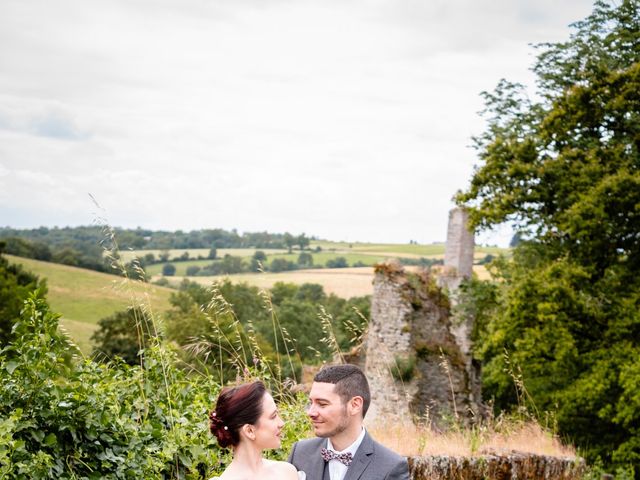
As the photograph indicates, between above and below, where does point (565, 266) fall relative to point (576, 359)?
above

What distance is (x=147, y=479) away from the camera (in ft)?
15.1

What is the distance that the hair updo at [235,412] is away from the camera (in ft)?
12.0

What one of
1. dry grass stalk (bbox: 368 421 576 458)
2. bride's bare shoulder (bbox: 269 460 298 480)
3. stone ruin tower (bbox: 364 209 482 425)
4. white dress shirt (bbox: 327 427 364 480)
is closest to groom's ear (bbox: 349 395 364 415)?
white dress shirt (bbox: 327 427 364 480)

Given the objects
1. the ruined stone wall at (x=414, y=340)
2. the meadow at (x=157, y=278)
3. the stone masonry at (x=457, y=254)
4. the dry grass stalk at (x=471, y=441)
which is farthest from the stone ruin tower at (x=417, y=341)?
the meadow at (x=157, y=278)

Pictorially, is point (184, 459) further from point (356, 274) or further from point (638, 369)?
point (356, 274)

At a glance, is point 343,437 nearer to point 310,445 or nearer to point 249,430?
point 310,445

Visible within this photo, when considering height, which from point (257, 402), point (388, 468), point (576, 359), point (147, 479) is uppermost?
point (257, 402)

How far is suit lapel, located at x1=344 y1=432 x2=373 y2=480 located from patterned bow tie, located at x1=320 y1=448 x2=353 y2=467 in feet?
0.08

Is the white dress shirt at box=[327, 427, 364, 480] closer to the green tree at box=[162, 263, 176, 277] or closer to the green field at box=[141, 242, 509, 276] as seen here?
the green field at box=[141, 242, 509, 276]

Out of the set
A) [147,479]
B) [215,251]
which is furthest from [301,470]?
[215,251]

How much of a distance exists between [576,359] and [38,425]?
52.1ft

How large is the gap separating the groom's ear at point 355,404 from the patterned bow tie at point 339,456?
24 centimetres

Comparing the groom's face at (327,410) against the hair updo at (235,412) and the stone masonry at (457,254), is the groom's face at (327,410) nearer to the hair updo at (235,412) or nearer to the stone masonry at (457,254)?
the hair updo at (235,412)

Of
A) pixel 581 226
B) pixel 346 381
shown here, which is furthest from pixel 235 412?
pixel 581 226
